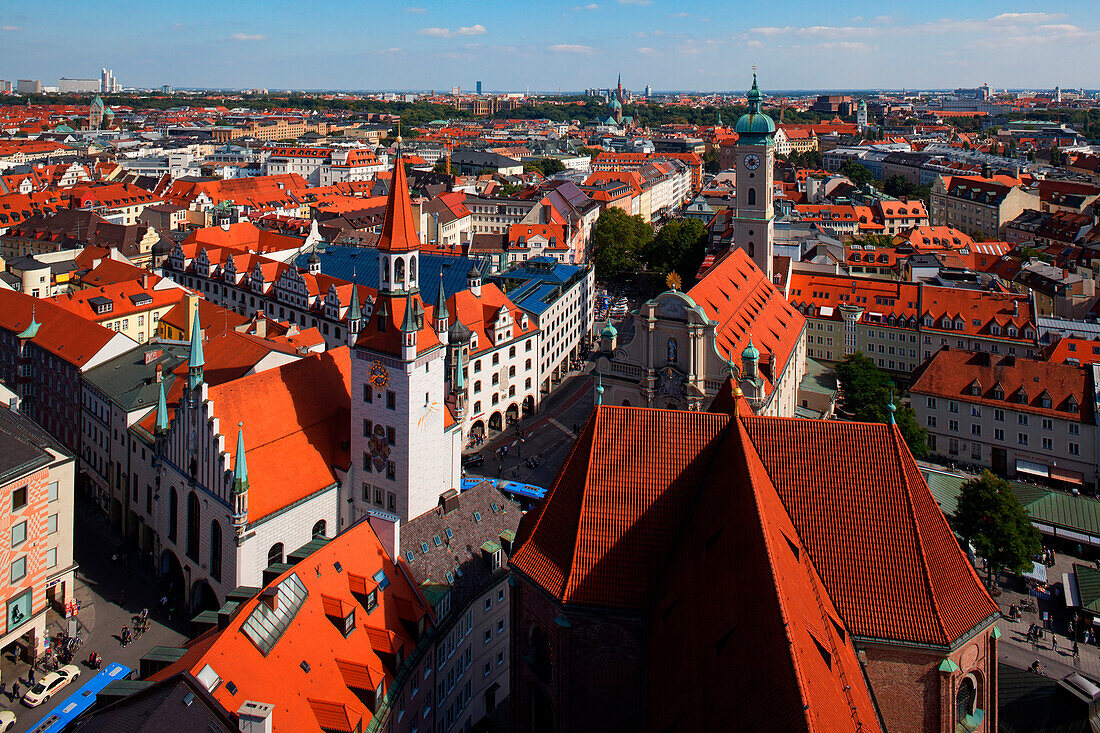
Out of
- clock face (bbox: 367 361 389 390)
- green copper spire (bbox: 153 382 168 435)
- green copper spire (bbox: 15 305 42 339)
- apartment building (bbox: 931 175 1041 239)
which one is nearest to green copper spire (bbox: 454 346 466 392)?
clock face (bbox: 367 361 389 390)

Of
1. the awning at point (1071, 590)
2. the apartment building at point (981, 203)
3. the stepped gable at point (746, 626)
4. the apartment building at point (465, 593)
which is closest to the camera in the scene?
the stepped gable at point (746, 626)

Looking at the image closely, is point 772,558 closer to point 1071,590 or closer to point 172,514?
point 1071,590

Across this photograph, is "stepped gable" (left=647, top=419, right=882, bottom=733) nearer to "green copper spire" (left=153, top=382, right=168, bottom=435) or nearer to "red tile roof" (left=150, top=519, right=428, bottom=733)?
"red tile roof" (left=150, top=519, right=428, bottom=733)

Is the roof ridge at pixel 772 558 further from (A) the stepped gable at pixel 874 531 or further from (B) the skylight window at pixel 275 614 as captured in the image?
(B) the skylight window at pixel 275 614

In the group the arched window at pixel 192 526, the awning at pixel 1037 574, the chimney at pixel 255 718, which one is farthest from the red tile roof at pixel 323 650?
the awning at pixel 1037 574

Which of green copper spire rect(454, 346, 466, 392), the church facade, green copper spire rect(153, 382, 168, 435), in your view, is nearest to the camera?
green copper spire rect(153, 382, 168, 435)

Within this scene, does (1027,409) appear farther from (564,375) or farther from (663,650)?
(663,650)

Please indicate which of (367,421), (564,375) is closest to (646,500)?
(367,421)
